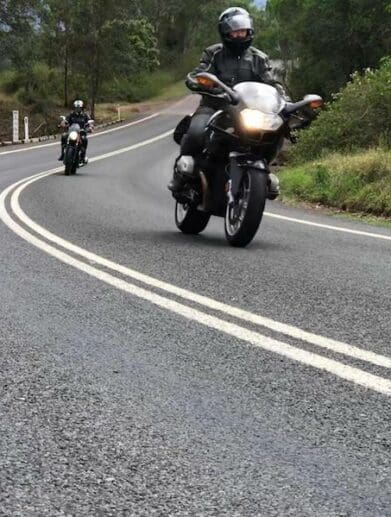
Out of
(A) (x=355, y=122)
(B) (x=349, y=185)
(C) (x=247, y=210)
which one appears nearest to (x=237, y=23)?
(C) (x=247, y=210)

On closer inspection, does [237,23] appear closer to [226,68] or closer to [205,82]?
[226,68]

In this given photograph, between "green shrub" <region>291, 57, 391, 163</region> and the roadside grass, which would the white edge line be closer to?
the roadside grass

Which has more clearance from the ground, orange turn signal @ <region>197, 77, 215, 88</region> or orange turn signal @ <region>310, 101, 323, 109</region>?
orange turn signal @ <region>197, 77, 215, 88</region>

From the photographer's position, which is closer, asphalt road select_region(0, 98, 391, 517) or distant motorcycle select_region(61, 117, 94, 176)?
asphalt road select_region(0, 98, 391, 517)

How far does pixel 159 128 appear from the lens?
4444cm

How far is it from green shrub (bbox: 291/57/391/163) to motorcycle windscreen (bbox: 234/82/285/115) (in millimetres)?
9605

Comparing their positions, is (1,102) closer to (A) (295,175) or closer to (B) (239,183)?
(A) (295,175)

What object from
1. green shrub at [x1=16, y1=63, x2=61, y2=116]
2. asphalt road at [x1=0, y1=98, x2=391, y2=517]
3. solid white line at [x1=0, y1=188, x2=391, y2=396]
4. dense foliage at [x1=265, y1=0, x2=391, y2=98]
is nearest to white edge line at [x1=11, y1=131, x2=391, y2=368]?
asphalt road at [x1=0, y1=98, x2=391, y2=517]

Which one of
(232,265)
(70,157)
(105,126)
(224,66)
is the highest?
(224,66)

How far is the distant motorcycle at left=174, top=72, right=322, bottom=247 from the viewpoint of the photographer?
267 inches

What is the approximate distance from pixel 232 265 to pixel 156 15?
84454 mm

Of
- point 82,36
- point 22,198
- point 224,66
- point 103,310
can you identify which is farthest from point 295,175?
point 82,36

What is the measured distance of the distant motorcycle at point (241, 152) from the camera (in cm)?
679

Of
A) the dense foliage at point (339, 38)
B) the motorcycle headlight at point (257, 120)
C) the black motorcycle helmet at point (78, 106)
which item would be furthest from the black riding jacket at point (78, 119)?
the dense foliage at point (339, 38)
